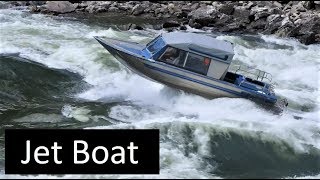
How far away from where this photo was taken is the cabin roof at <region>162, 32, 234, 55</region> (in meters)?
17.0

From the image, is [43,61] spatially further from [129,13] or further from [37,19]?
[129,13]

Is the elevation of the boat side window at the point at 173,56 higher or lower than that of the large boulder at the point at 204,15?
higher

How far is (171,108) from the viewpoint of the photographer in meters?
17.5

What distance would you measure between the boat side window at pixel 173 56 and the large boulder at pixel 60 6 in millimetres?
16851

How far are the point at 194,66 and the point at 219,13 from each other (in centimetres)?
1618

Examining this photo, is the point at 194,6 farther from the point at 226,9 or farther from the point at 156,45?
the point at 156,45

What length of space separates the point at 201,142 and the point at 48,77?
26.6ft

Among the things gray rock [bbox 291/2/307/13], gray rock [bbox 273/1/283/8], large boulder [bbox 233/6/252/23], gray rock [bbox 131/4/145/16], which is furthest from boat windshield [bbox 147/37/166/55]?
gray rock [bbox 273/1/283/8]

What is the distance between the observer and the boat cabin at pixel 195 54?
1703 centimetres

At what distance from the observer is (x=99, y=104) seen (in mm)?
17734

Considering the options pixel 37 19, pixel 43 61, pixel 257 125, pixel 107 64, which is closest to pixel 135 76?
pixel 107 64

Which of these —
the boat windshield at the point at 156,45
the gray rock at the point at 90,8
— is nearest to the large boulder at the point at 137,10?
the gray rock at the point at 90,8

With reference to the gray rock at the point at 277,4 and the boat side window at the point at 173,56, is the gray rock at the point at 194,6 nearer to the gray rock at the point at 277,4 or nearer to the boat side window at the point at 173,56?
the gray rock at the point at 277,4

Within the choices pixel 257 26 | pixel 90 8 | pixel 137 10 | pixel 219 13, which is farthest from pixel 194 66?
pixel 90 8
